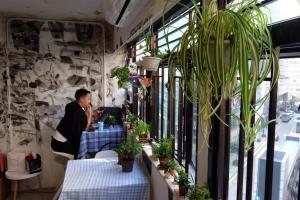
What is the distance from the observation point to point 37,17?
3.73 metres

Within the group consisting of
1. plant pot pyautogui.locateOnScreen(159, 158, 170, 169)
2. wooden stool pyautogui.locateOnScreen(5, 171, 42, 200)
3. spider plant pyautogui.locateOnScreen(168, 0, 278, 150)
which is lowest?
wooden stool pyautogui.locateOnScreen(5, 171, 42, 200)

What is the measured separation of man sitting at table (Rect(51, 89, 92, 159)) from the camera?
3.45 metres

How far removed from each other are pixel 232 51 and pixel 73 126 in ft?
10.1

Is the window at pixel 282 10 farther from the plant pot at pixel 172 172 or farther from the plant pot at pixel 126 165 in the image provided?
the plant pot at pixel 126 165

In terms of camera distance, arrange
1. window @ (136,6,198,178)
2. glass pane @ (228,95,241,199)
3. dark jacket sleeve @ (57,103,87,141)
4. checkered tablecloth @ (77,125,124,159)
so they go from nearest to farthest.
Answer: glass pane @ (228,95,241,199), window @ (136,6,198,178), checkered tablecloth @ (77,125,124,159), dark jacket sleeve @ (57,103,87,141)

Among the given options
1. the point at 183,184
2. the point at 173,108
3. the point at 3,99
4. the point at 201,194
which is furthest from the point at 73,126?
the point at 201,194

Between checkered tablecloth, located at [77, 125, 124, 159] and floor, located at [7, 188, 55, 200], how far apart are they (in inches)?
42.1

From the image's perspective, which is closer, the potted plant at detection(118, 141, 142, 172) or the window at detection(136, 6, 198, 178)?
the window at detection(136, 6, 198, 178)

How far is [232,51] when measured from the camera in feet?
2.18

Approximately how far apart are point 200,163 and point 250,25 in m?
0.79

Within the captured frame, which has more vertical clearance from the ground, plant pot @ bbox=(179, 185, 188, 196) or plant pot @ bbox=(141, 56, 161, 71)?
plant pot @ bbox=(141, 56, 161, 71)

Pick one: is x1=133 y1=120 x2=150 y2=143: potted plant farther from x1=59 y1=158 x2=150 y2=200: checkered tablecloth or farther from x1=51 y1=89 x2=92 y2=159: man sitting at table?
x1=51 y1=89 x2=92 y2=159: man sitting at table

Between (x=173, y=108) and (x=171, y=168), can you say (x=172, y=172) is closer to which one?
(x=171, y=168)

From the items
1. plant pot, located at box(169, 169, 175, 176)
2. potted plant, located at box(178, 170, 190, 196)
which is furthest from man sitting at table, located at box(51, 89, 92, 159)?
potted plant, located at box(178, 170, 190, 196)
